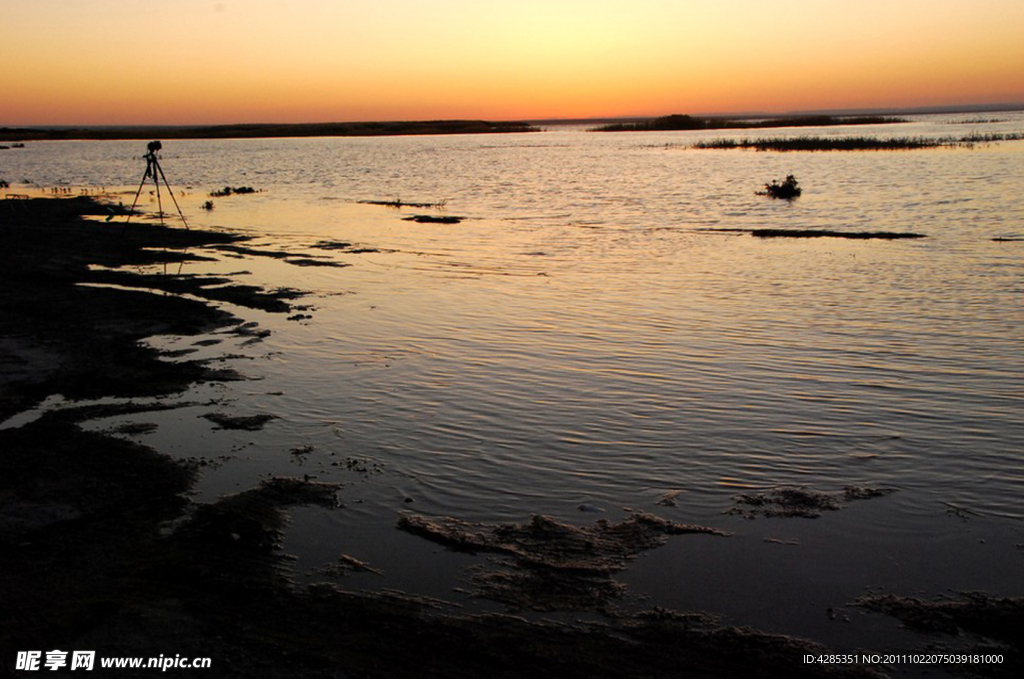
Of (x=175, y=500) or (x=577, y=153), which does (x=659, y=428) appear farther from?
(x=577, y=153)

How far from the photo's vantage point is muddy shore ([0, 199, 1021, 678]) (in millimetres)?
5246

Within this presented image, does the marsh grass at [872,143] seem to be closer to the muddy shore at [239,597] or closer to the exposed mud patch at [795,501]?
the exposed mud patch at [795,501]

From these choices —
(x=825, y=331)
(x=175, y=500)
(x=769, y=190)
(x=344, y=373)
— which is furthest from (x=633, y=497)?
(x=769, y=190)

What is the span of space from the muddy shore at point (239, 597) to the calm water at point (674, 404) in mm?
336

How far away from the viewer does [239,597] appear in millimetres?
5973

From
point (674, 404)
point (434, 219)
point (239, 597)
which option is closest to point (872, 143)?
point (434, 219)

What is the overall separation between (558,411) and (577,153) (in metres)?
89.2

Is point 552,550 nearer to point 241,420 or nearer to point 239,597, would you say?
point 239,597

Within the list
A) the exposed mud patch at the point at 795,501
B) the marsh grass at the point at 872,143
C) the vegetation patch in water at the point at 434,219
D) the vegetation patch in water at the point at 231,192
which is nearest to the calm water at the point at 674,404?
the exposed mud patch at the point at 795,501

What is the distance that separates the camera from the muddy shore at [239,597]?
525cm

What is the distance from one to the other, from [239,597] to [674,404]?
6473 mm

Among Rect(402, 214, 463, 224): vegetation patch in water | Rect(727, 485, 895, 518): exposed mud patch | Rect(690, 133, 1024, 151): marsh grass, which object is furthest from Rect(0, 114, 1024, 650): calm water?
Rect(690, 133, 1024, 151): marsh grass

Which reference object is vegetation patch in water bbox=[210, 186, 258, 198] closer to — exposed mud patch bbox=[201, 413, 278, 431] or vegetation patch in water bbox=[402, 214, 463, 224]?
vegetation patch in water bbox=[402, 214, 463, 224]

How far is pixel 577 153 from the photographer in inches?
3784
